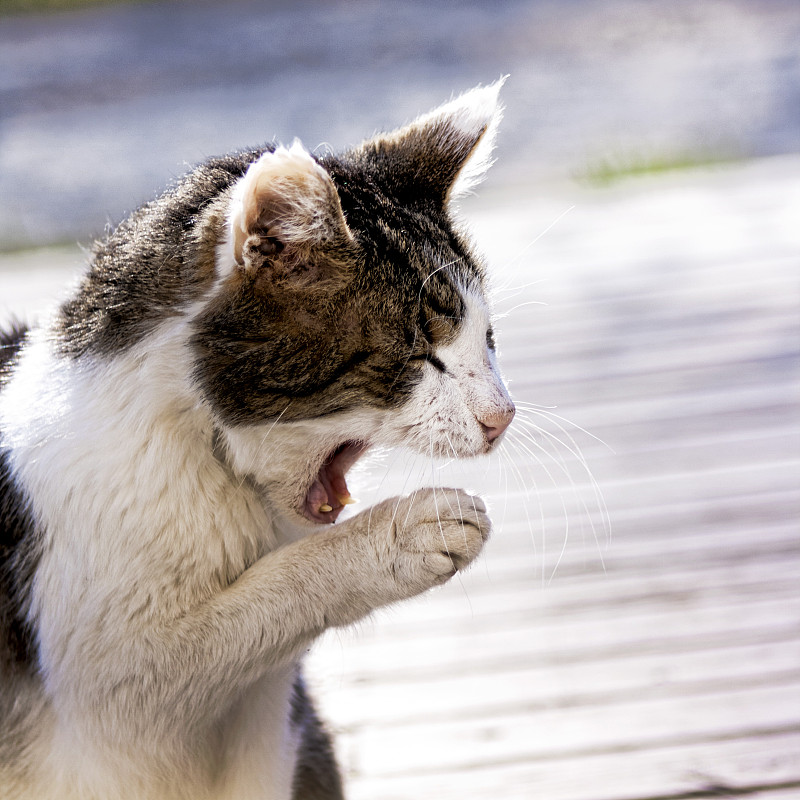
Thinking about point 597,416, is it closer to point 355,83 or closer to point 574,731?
point 574,731

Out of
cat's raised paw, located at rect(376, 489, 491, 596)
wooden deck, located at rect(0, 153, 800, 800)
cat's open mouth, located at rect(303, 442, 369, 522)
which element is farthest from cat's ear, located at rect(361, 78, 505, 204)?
cat's raised paw, located at rect(376, 489, 491, 596)

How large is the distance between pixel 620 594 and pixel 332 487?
0.99 m

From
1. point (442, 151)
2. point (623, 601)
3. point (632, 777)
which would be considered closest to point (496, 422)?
point (442, 151)

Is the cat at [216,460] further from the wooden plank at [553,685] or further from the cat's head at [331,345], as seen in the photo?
the wooden plank at [553,685]

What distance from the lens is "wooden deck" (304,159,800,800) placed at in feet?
6.63

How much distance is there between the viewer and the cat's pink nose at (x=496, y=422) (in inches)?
60.0

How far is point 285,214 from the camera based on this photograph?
1447mm

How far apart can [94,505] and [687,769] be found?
117cm

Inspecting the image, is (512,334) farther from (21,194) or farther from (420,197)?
(21,194)

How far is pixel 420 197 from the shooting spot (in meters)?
1.81

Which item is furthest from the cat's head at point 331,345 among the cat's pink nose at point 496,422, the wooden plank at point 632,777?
the wooden plank at point 632,777

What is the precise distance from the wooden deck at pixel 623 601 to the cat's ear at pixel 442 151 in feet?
0.92

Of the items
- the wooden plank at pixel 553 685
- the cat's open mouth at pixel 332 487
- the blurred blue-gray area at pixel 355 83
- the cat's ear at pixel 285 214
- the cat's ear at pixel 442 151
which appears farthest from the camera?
the blurred blue-gray area at pixel 355 83

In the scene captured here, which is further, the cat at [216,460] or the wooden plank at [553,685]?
the wooden plank at [553,685]
